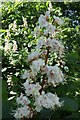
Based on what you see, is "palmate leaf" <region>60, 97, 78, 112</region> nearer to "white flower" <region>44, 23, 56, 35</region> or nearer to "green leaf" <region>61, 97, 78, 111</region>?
"green leaf" <region>61, 97, 78, 111</region>

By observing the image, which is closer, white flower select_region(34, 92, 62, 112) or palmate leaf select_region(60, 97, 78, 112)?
white flower select_region(34, 92, 62, 112)

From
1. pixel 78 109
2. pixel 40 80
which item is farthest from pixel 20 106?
pixel 78 109

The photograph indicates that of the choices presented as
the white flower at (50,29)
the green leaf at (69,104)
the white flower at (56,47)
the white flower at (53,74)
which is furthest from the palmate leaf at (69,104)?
the white flower at (50,29)

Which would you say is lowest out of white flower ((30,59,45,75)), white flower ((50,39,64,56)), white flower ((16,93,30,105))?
white flower ((16,93,30,105))

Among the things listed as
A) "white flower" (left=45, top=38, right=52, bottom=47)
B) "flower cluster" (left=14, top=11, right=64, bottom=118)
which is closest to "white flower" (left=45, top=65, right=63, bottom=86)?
"flower cluster" (left=14, top=11, right=64, bottom=118)

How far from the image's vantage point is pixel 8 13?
17.0 feet

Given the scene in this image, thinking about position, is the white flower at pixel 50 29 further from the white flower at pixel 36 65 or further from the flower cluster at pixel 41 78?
the white flower at pixel 36 65

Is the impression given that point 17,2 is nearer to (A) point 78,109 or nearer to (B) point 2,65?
(B) point 2,65

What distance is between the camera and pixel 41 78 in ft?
6.56

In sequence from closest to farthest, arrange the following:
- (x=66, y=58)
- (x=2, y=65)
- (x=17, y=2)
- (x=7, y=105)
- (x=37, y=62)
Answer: (x=37, y=62)
(x=7, y=105)
(x=66, y=58)
(x=2, y=65)
(x=17, y=2)

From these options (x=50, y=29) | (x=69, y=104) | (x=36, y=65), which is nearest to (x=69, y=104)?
(x=69, y=104)

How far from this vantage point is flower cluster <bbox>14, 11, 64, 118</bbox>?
1873 mm

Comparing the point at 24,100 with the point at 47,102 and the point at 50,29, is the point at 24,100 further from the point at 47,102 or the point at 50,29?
the point at 50,29

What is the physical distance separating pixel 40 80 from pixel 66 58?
0.76ft
